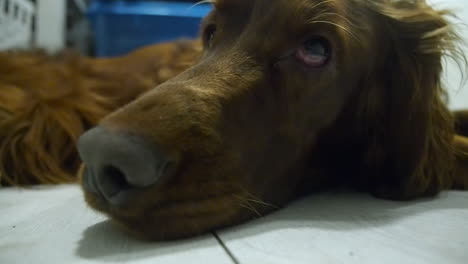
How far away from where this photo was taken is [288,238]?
2.83 ft

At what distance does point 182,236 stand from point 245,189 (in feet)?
0.56

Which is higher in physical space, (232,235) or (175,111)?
(175,111)

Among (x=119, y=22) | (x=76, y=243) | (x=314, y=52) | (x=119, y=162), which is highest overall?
(x=119, y=22)

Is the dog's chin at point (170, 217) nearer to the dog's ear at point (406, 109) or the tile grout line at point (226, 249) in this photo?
the tile grout line at point (226, 249)

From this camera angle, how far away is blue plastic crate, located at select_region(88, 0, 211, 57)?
3326 mm

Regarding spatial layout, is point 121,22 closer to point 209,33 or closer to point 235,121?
point 209,33

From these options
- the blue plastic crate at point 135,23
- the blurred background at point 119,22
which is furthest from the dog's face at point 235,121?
the blue plastic crate at point 135,23

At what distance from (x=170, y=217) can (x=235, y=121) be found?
253 mm

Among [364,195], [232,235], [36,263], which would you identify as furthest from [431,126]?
[36,263]

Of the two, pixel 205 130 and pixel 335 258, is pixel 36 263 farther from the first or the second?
pixel 335 258

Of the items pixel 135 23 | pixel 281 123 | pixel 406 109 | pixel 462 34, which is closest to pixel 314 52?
pixel 281 123

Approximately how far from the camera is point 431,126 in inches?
50.6

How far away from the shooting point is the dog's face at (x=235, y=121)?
803 mm

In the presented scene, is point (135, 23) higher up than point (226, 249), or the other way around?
point (135, 23)
